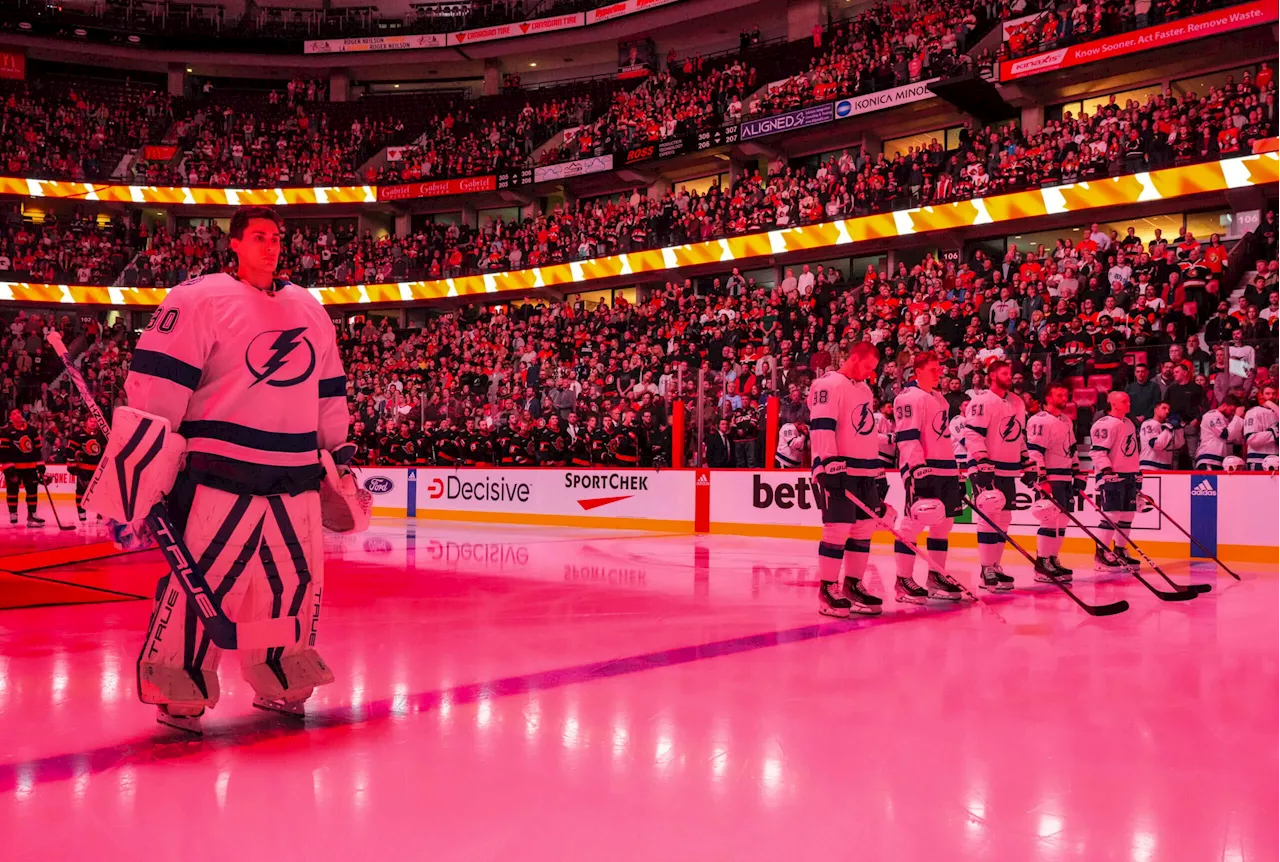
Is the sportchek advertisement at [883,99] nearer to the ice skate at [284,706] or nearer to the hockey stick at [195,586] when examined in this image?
the ice skate at [284,706]

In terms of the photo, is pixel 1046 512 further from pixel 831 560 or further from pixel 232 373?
pixel 232 373

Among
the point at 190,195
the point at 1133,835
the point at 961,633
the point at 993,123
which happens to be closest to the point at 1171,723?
the point at 1133,835

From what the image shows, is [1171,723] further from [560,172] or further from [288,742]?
[560,172]

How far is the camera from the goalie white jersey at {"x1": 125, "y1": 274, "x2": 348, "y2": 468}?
3.97 m

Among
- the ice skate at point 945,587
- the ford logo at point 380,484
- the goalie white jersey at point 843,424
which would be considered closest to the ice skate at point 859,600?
the goalie white jersey at point 843,424

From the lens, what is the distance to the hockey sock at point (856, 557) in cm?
769

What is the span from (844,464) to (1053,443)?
398 cm

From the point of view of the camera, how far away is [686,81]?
108ft

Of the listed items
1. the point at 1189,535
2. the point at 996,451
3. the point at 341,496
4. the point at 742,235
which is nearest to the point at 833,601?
the point at 996,451

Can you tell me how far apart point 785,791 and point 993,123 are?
82.2 feet

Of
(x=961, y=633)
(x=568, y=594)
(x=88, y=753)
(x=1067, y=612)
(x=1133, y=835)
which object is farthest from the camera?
(x=568, y=594)

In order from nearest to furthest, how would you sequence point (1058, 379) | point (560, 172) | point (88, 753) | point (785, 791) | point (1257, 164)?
point (785, 791)
point (88, 753)
point (1058, 379)
point (1257, 164)
point (560, 172)

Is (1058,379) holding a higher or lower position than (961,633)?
higher

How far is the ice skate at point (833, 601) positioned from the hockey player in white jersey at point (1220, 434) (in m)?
8.15
